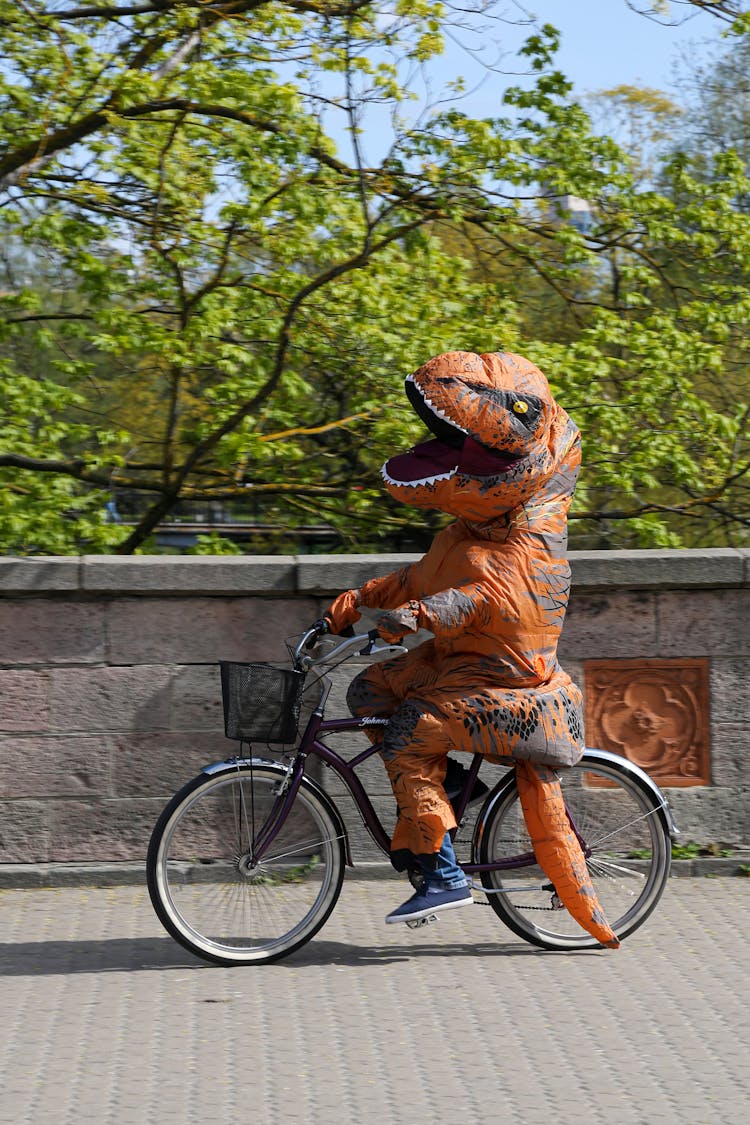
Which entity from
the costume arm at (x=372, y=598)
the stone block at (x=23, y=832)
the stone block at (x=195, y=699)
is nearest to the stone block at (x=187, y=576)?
the stone block at (x=195, y=699)

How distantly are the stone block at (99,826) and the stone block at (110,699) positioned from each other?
0.98 ft

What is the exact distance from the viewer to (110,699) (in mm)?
5762

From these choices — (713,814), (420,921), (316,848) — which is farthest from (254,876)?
(713,814)

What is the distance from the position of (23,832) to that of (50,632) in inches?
31.0

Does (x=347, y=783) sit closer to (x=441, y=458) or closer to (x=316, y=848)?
(x=316, y=848)

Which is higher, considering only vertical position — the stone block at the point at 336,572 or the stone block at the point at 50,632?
the stone block at the point at 336,572

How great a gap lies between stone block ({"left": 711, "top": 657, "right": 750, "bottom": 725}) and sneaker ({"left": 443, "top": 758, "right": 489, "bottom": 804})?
1393 millimetres

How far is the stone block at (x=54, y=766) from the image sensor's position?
5.73 metres

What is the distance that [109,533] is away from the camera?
297 inches

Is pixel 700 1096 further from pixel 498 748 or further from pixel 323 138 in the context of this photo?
pixel 323 138

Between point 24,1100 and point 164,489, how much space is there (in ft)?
14.5

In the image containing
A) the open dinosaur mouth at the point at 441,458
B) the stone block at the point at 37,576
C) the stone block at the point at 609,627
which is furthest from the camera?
the stone block at the point at 609,627

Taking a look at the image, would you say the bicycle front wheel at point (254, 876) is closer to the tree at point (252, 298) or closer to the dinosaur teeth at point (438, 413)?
the dinosaur teeth at point (438, 413)

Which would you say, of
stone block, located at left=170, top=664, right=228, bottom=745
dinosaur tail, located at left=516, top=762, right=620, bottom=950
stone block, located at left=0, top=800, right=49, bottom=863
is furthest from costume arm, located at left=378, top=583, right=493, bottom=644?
stone block, located at left=0, top=800, right=49, bottom=863
